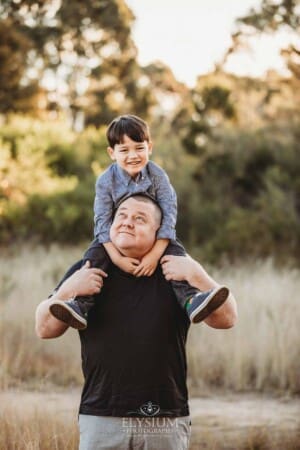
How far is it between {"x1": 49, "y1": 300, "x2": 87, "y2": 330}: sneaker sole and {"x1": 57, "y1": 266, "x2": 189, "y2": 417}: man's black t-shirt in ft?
0.38

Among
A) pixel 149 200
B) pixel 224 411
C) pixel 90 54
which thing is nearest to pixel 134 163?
pixel 149 200

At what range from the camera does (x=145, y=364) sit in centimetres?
338

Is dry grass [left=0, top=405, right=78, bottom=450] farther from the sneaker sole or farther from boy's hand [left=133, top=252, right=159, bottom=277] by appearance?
boy's hand [left=133, top=252, right=159, bottom=277]

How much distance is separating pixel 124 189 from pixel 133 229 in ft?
2.01

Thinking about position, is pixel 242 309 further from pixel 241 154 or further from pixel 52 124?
pixel 52 124

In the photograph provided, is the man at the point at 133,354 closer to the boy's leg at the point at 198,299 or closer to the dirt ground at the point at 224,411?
the boy's leg at the point at 198,299

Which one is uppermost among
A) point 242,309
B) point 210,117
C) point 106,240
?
point 210,117

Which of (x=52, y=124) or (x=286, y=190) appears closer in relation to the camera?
(x=286, y=190)

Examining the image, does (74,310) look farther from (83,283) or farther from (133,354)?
(133,354)

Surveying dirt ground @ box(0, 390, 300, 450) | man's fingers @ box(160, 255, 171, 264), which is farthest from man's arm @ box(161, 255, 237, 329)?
dirt ground @ box(0, 390, 300, 450)

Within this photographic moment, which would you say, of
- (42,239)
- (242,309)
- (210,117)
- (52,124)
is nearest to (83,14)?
(52,124)

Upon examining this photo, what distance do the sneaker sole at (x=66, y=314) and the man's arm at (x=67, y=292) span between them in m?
0.05

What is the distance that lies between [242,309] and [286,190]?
7535 millimetres

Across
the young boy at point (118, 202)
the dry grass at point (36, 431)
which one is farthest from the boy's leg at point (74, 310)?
the dry grass at point (36, 431)
